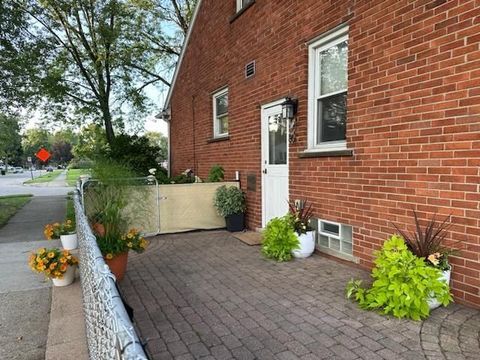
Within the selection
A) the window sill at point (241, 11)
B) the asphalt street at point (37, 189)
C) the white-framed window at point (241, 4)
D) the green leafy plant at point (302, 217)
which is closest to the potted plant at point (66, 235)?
the green leafy plant at point (302, 217)

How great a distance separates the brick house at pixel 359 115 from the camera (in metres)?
2.98

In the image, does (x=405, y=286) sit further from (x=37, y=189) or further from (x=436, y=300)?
(x=37, y=189)

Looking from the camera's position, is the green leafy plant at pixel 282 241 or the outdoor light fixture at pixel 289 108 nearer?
the green leafy plant at pixel 282 241

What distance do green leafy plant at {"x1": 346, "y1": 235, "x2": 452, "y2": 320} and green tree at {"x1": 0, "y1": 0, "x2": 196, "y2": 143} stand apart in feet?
43.1

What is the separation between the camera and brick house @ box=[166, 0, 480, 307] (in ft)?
9.78

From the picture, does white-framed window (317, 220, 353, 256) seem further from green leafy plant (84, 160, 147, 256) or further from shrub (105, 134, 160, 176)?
shrub (105, 134, 160, 176)

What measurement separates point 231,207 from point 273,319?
3657 millimetres

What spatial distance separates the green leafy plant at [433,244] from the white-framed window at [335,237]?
1.11 metres

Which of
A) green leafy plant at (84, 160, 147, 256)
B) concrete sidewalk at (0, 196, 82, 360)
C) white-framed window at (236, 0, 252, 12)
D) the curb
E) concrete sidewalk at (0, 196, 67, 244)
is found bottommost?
concrete sidewalk at (0, 196, 67, 244)

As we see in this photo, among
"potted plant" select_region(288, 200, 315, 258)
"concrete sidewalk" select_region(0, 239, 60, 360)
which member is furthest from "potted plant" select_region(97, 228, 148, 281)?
"potted plant" select_region(288, 200, 315, 258)

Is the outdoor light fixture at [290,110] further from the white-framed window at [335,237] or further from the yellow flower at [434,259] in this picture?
the yellow flower at [434,259]

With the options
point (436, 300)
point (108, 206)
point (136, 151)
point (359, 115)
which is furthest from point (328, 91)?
point (136, 151)

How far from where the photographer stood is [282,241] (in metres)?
4.59

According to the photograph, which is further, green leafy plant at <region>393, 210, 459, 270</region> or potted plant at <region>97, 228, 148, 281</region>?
potted plant at <region>97, 228, 148, 281</region>
